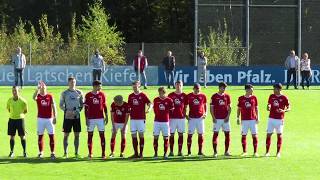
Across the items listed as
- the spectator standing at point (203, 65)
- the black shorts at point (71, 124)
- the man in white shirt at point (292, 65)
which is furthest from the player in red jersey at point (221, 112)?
the spectator standing at point (203, 65)

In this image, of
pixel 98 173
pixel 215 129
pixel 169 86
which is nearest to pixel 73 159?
pixel 98 173

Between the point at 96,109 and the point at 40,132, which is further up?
the point at 96,109

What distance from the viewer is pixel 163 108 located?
2127cm

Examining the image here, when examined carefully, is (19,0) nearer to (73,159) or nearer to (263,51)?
(263,51)

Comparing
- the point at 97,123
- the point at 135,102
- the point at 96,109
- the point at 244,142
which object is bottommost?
the point at 244,142

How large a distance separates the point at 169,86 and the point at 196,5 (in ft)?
31.7

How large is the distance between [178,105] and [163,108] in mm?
648

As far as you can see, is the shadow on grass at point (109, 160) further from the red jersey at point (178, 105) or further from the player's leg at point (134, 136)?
the red jersey at point (178, 105)

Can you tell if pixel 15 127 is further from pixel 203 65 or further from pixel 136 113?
pixel 203 65

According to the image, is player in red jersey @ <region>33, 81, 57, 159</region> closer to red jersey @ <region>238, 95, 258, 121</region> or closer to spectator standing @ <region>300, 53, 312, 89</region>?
red jersey @ <region>238, 95, 258, 121</region>

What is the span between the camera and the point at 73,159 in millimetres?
20750

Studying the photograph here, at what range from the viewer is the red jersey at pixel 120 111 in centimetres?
2127

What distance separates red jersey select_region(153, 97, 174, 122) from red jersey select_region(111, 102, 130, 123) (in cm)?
78

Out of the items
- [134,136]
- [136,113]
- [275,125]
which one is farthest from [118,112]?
[275,125]
